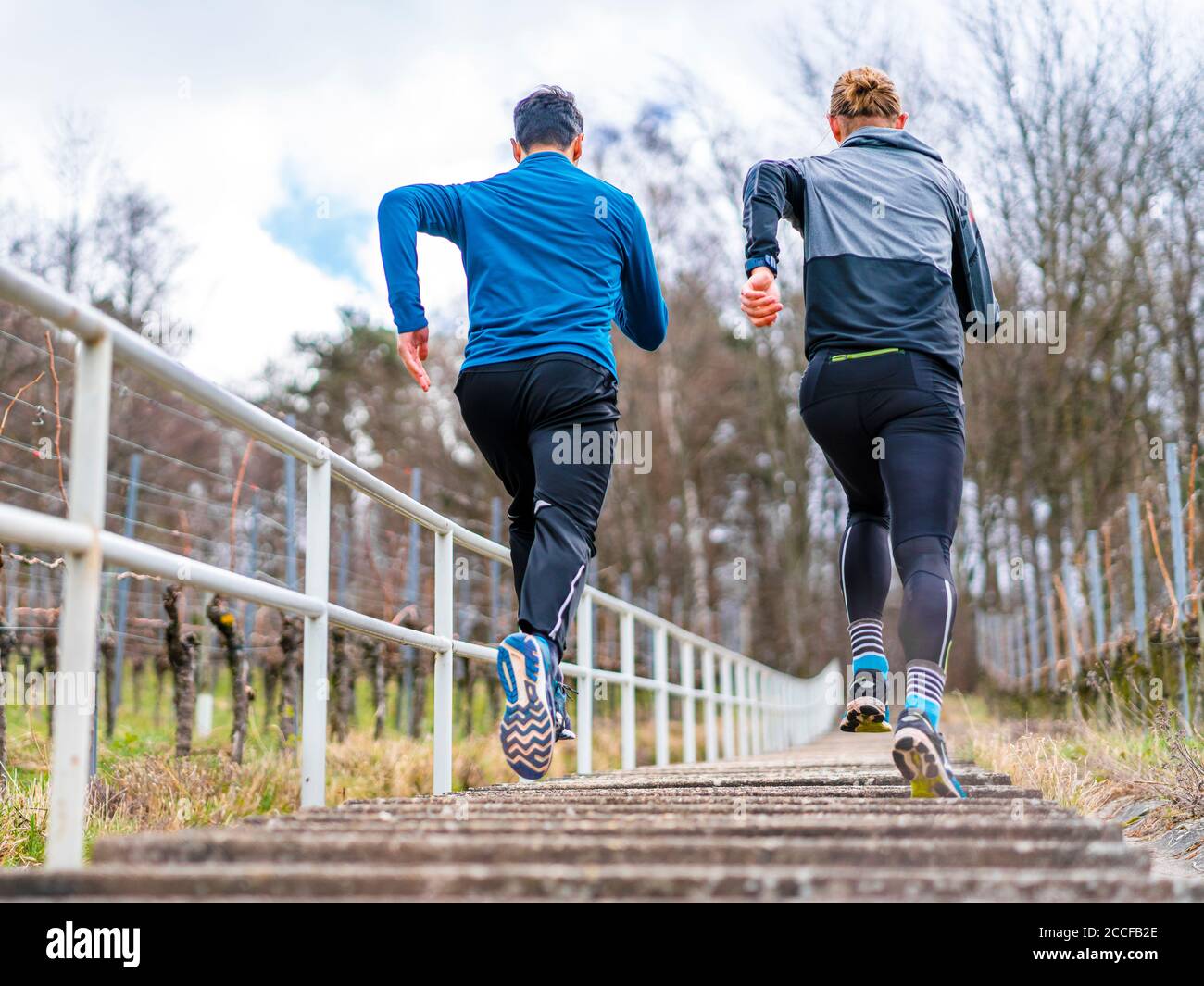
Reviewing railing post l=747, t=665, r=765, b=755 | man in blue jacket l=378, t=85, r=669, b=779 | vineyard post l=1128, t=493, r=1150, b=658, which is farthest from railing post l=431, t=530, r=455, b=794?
railing post l=747, t=665, r=765, b=755

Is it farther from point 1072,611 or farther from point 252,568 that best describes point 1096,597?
point 252,568

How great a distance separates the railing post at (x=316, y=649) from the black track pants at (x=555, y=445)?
1.69ft

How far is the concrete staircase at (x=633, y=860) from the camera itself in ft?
5.57

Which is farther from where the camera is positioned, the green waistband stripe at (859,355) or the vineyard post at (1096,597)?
the vineyard post at (1096,597)

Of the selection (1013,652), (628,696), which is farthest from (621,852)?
(1013,652)

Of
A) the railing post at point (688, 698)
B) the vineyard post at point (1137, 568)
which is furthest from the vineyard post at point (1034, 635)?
the railing post at point (688, 698)

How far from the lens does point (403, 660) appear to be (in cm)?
981

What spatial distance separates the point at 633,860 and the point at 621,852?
25 mm

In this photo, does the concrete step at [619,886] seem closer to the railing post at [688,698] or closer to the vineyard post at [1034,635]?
the railing post at [688,698]

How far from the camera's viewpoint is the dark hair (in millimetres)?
3814

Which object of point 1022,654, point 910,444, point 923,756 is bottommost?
point 923,756

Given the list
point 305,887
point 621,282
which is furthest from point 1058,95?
point 305,887

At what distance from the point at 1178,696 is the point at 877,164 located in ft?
16.4

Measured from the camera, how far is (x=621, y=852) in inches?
74.4
